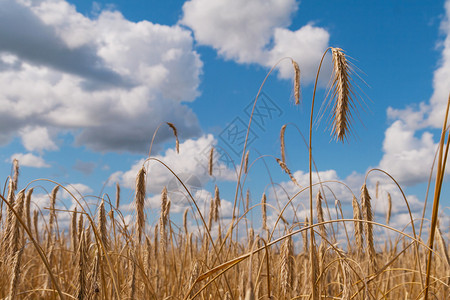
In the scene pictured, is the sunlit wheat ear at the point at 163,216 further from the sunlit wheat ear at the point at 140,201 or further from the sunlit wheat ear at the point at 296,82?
the sunlit wheat ear at the point at 296,82

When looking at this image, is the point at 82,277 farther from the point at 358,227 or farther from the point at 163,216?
the point at 358,227

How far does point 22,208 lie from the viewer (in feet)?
6.79

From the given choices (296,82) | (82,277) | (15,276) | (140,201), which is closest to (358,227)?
(296,82)

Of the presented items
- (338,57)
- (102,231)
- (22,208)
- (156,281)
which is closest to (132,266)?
(102,231)

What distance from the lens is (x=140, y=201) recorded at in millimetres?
2219

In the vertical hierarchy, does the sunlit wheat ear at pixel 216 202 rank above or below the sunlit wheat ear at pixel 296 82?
below

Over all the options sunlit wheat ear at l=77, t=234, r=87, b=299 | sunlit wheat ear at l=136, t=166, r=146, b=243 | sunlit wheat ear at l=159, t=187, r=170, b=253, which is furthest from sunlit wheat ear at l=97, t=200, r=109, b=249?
sunlit wheat ear at l=159, t=187, r=170, b=253

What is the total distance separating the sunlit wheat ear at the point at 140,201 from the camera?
84.2 inches

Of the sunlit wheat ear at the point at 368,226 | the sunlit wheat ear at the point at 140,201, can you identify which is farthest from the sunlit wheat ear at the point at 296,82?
the sunlit wheat ear at the point at 140,201

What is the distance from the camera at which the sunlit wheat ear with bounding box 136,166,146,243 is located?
214 centimetres

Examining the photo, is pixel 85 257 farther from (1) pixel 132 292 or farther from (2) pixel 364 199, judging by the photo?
(2) pixel 364 199

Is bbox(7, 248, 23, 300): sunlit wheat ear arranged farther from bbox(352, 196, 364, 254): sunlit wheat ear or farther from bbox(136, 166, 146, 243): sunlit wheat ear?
bbox(352, 196, 364, 254): sunlit wheat ear

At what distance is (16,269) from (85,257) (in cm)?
64

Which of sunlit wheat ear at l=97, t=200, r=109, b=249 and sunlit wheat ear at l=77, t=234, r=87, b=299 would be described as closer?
sunlit wheat ear at l=77, t=234, r=87, b=299
